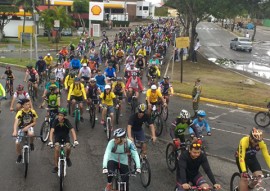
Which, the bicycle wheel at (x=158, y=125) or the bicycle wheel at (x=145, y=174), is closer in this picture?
the bicycle wheel at (x=145, y=174)

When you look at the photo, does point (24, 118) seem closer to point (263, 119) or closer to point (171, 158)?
point (171, 158)

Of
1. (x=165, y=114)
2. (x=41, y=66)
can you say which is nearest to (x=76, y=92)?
(x=165, y=114)

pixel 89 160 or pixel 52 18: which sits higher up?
pixel 52 18

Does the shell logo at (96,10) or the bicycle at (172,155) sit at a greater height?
the shell logo at (96,10)

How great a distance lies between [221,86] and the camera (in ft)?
83.8

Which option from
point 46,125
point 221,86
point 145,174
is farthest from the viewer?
point 221,86

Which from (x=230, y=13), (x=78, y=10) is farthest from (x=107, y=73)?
(x=78, y=10)

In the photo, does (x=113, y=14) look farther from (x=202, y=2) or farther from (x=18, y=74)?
(x=18, y=74)

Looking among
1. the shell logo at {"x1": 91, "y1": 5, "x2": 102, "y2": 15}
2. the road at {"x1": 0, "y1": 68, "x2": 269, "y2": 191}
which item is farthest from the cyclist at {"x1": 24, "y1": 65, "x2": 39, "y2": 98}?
the shell logo at {"x1": 91, "y1": 5, "x2": 102, "y2": 15}

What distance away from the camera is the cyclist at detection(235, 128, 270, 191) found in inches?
310

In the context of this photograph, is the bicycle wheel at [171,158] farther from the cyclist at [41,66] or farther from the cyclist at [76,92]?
the cyclist at [41,66]

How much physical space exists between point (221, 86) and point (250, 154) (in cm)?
1765

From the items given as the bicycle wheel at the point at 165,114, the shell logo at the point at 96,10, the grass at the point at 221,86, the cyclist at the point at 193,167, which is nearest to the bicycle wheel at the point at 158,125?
the bicycle wheel at the point at 165,114

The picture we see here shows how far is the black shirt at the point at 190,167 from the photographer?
7.05 meters
